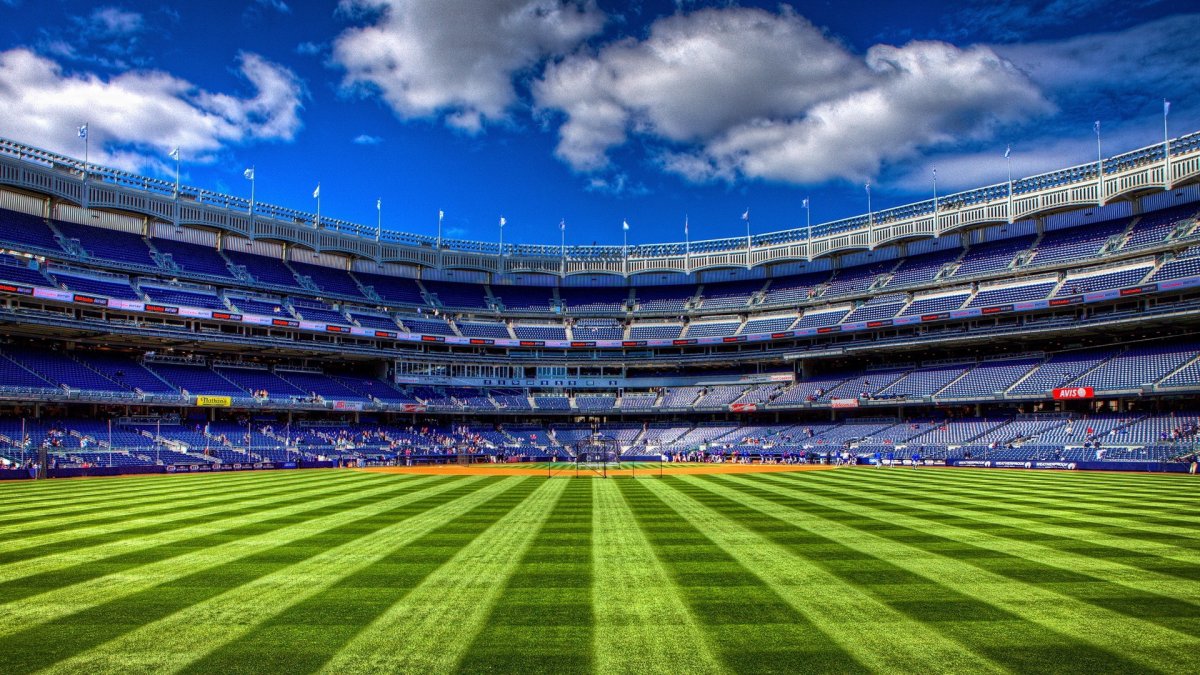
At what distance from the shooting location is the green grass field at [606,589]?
8625 mm

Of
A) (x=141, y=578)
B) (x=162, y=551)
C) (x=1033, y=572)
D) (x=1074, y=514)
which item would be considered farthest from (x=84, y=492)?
(x=1074, y=514)

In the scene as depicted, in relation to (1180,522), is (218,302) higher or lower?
higher

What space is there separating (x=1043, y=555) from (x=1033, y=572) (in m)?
1.95

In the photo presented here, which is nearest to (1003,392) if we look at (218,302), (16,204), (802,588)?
(802,588)

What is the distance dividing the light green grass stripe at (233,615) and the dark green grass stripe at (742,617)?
5.53 m

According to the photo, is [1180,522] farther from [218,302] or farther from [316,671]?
[218,302]

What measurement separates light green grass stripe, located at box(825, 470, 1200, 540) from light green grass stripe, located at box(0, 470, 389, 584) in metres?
22.2

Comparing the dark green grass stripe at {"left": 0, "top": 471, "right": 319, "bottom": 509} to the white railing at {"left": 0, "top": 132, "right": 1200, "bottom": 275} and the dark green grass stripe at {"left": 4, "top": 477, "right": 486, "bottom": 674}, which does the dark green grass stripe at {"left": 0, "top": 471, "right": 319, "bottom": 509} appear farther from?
the white railing at {"left": 0, "top": 132, "right": 1200, "bottom": 275}

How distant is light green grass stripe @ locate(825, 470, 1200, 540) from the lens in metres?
18.5

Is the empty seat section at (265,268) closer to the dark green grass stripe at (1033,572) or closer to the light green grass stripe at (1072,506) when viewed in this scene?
the light green grass stripe at (1072,506)

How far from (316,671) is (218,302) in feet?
231

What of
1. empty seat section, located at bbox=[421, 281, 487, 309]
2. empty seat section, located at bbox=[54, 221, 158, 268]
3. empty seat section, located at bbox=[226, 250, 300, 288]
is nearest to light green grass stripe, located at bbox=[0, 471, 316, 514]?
empty seat section, located at bbox=[54, 221, 158, 268]

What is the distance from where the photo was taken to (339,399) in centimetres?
7281

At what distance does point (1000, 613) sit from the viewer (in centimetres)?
1027
